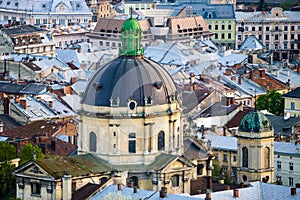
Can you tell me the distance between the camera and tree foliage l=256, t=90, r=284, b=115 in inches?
4558

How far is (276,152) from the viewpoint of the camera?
9469 centimetres

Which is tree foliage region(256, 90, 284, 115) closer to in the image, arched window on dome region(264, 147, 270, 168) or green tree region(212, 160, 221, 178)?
green tree region(212, 160, 221, 178)

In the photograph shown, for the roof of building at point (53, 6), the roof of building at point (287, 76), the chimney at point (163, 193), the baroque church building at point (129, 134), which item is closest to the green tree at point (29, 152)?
the baroque church building at point (129, 134)

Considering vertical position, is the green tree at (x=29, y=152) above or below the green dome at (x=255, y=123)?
below

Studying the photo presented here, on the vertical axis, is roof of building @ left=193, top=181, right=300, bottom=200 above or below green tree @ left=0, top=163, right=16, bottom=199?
above

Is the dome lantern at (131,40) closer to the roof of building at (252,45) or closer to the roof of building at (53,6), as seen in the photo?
the roof of building at (252,45)

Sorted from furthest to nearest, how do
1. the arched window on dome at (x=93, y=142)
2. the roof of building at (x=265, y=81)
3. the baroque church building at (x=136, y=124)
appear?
1. the roof of building at (x=265, y=81)
2. the arched window on dome at (x=93, y=142)
3. the baroque church building at (x=136, y=124)

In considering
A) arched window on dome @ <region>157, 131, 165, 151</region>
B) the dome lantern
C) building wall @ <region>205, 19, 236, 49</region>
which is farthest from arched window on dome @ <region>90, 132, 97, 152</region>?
building wall @ <region>205, 19, 236, 49</region>

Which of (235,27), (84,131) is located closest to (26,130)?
(84,131)

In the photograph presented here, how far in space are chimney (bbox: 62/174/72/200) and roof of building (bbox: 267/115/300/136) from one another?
26478mm

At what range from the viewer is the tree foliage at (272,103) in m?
116

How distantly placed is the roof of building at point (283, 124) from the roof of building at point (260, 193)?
24920mm

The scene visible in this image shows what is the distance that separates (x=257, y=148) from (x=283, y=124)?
17.4 metres

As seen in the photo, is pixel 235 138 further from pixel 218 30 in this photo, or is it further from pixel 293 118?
pixel 218 30
